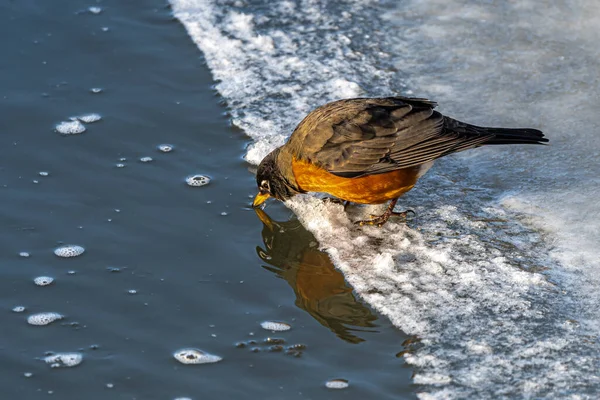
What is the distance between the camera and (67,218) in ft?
18.2

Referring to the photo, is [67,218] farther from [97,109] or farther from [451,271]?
[451,271]

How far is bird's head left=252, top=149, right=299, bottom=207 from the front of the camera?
18.8 ft

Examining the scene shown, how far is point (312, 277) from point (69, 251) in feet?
5.13

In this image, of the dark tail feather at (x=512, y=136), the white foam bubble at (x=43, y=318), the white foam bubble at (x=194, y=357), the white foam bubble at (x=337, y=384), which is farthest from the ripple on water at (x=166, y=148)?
the white foam bubble at (x=337, y=384)

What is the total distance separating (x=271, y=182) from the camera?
573cm

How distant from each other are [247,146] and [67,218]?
1.64m

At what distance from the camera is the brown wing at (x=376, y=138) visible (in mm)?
5516

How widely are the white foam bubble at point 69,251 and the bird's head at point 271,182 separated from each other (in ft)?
4.25

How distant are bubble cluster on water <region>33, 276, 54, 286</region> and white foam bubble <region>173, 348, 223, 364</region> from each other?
1.03 meters

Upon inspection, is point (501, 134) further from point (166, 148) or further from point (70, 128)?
point (70, 128)

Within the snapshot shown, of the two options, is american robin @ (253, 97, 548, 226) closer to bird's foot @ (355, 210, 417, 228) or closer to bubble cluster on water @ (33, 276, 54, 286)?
bird's foot @ (355, 210, 417, 228)

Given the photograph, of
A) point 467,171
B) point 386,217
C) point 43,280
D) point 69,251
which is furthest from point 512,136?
point 43,280

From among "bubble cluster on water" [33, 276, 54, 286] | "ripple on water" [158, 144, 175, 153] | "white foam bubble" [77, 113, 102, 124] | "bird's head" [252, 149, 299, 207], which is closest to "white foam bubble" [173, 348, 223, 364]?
"bubble cluster on water" [33, 276, 54, 286]

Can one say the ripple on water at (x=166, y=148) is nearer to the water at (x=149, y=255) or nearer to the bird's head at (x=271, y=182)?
the water at (x=149, y=255)
